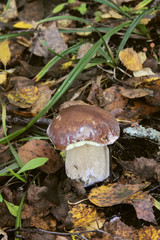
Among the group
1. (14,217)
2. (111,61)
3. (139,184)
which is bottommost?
(14,217)

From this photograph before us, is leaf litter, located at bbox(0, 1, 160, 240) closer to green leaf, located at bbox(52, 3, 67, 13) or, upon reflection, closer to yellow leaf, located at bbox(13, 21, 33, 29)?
yellow leaf, located at bbox(13, 21, 33, 29)

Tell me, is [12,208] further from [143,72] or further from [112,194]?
[143,72]

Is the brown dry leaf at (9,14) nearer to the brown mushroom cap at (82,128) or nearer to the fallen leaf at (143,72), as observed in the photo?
the fallen leaf at (143,72)

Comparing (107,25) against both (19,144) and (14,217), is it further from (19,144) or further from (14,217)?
(14,217)

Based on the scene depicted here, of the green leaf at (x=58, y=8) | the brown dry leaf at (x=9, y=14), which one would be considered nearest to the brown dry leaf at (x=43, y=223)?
the green leaf at (x=58, y=8)

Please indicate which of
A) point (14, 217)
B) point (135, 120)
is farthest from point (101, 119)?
point (14, 217)

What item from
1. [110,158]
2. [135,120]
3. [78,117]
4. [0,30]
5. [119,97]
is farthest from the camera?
[0,30]

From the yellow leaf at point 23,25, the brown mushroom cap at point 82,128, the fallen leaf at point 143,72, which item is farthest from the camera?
the yellow leaf at point 23,25
